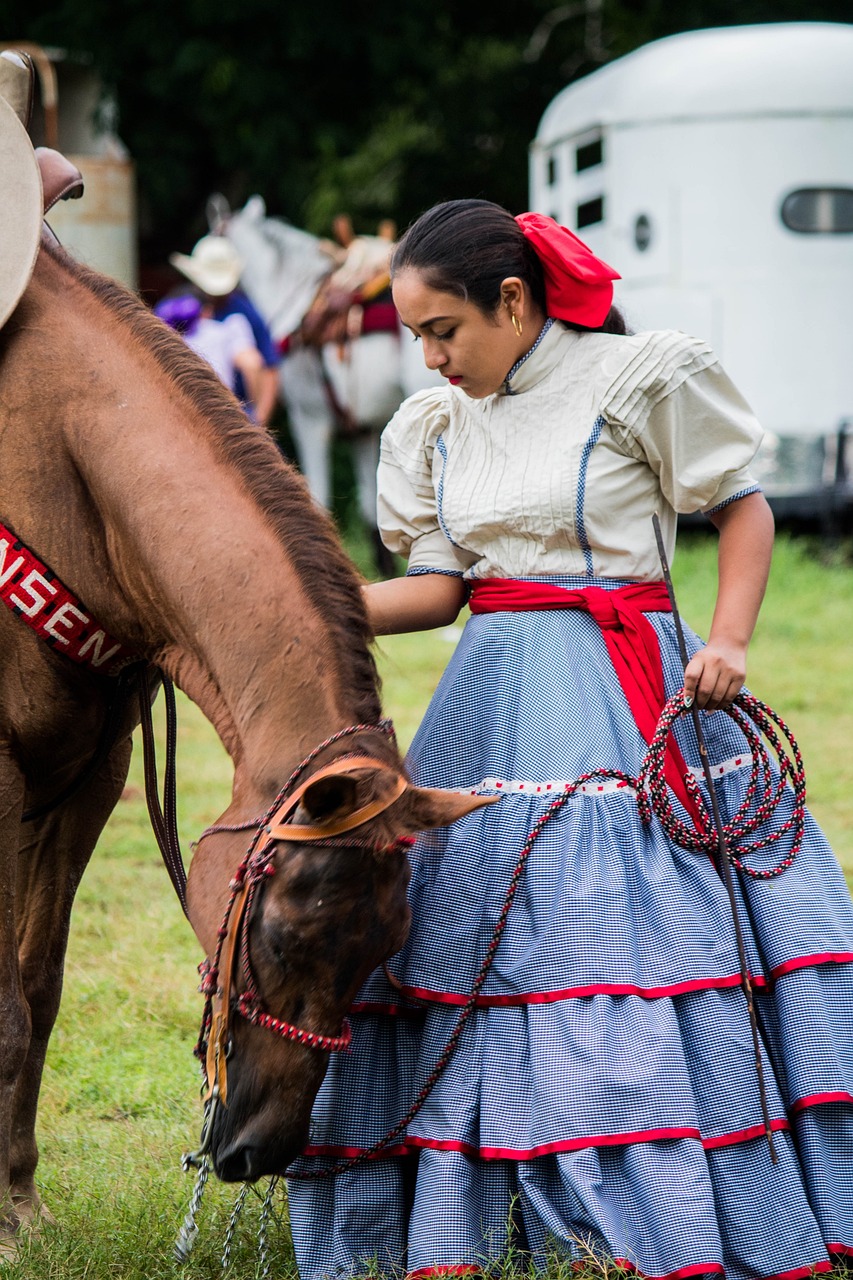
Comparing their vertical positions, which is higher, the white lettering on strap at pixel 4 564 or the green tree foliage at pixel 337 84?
the white lettering on strap at pixel 4 564

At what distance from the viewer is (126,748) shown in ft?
9.86

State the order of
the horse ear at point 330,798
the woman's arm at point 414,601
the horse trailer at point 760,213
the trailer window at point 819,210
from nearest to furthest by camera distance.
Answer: the horse ear at point 330,798 < the woman's arm at point 414,601 < the horse trailer at point 760,213 < the trailer window at point 819,210

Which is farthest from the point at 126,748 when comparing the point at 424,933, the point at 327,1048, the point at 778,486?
the point at 778,486

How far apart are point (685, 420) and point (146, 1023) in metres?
2.19

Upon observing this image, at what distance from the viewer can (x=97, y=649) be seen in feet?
8.61

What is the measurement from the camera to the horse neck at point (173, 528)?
230 centimetres

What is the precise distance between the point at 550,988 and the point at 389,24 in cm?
1202

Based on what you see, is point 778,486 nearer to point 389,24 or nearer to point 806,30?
point 806,30

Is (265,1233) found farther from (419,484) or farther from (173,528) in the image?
(419,484)

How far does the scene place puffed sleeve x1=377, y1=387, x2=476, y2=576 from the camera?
2.92 meters


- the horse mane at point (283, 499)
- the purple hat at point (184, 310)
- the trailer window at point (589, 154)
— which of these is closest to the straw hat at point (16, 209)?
the horse mane at point (283, 499)

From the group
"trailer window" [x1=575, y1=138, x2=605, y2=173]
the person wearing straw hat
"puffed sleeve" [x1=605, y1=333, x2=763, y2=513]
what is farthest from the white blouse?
"trailer window" [x1=575, y1=138, x2=605, y2=173]

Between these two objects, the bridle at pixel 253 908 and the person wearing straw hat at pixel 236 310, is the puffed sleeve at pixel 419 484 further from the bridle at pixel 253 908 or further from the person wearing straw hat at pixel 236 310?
the person wearing straw hat at pixel 236 310

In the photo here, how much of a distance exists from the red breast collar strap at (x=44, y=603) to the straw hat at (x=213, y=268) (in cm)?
805
